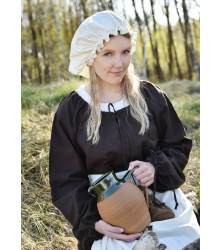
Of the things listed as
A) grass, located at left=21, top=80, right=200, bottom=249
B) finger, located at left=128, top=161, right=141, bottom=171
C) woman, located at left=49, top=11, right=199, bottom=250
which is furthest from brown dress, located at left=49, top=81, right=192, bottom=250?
grass, located at left=21, top=80, right=200, bottom=249

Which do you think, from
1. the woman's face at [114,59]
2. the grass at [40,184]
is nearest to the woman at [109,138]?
the woman's face at [114,59]

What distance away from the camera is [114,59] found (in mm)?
1884

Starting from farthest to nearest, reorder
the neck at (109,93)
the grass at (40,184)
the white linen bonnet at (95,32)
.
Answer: the grass at (40,184), the neck at (109,93), the white linen bonnet at (95,32)

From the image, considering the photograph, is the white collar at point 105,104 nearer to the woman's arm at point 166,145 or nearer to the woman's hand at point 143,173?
the woman's arm at point 166,145

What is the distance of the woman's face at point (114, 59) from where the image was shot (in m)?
1.88

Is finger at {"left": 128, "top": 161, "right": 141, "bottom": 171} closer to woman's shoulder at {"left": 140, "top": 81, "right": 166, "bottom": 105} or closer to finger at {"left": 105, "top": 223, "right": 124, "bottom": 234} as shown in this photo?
finger at {"left": 105, "top": 223, "right": 124, "bottom": 234}

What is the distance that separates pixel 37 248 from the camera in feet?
8.47

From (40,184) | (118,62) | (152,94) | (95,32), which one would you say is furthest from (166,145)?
(40,184)

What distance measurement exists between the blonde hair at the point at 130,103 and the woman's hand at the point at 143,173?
0.23 m

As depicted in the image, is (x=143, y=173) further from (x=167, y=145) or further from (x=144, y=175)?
(x=167, y=145)
